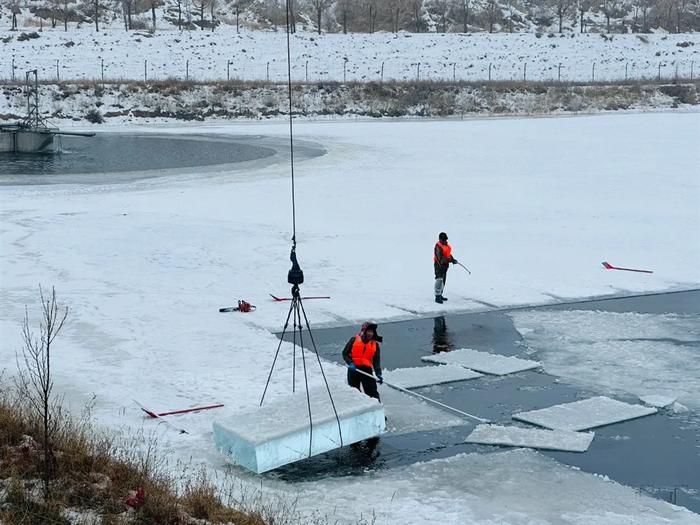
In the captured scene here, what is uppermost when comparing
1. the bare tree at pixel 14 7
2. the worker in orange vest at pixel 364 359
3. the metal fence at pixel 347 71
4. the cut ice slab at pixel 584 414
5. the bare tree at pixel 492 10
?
the bare tree at pixel 492 10

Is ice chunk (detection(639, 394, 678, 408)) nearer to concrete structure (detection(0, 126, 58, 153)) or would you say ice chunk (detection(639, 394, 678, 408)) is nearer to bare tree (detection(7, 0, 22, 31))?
concrete structure (detection(0, 126, 58, 153))

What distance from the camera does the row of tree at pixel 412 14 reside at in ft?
297

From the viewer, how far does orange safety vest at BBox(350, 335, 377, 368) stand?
11.3 m

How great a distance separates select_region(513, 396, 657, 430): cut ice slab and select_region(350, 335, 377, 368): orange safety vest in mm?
1730

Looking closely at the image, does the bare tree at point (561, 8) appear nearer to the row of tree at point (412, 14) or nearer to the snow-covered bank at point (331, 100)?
the row of tree at point (412, 14)

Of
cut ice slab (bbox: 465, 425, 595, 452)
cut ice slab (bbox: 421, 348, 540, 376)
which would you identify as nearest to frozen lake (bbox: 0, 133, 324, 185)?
cut ice slab (bbox: 421, 348, 540, 376)

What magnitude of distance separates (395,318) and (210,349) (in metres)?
3.30

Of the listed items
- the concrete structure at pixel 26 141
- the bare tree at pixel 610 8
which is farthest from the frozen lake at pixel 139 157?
the bare tree at pixel 610 8

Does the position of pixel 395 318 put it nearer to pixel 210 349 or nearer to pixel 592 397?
pixel 210 349

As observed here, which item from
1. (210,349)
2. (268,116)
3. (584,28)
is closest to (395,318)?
(210,349)

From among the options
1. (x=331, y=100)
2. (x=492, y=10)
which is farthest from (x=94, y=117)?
(x=492, y=10)

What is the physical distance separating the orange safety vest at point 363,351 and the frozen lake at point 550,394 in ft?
3.11

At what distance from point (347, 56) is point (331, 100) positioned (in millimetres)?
16937

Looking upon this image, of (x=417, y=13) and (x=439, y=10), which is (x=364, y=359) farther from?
(x=439, y=10)
